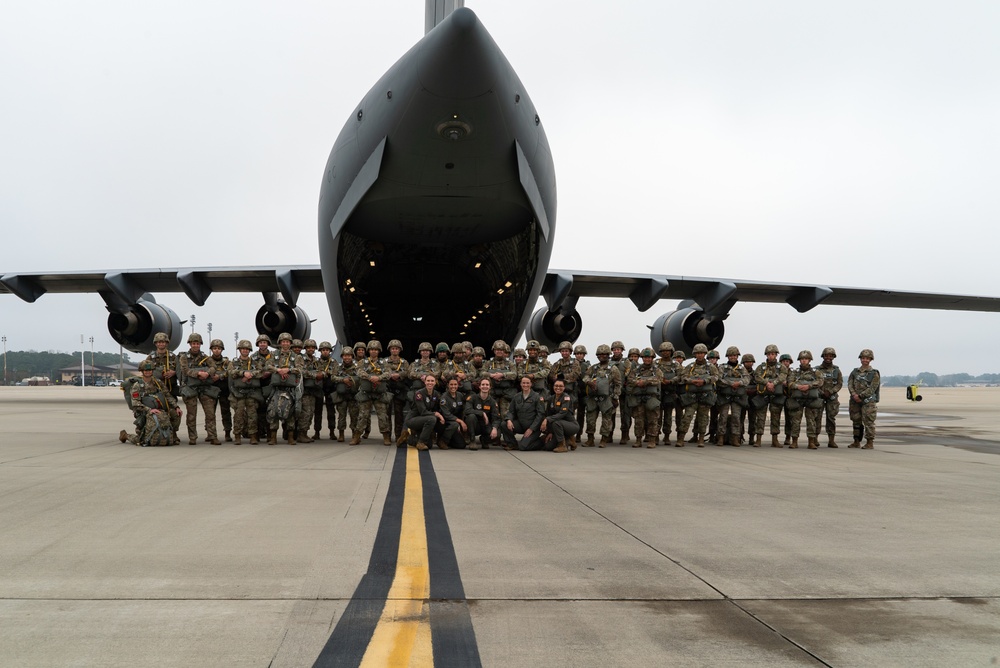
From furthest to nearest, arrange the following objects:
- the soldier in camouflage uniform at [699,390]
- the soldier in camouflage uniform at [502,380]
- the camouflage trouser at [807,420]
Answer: the camouflage trouser at [807,420], the soldier in camouflage uniform at [699,390], the soldier in camouflage uniform at [502,380]

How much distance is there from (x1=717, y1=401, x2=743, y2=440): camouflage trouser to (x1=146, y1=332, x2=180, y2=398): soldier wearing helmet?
7.55 metres

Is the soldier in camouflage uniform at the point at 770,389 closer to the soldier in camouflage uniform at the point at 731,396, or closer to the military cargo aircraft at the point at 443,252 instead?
the soldier in camouflage uniform at the point at 731,396

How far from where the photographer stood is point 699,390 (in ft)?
30.2

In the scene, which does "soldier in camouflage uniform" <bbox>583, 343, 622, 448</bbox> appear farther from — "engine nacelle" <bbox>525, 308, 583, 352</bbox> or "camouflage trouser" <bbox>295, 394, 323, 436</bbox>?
"engine nacelle" <bbox>525, 308, 583, 352</bbox>

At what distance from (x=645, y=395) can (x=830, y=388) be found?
9.34 ft

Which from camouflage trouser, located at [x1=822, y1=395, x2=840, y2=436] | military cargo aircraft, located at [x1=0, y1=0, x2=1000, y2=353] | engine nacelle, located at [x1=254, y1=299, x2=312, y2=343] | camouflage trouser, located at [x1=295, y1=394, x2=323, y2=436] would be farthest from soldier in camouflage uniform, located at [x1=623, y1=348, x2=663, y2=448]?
engine nacelle, located at [x1=254, y1=299, x2=312, y2=343]

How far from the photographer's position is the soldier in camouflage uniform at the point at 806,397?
9406 mm

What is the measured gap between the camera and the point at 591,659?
197 cm

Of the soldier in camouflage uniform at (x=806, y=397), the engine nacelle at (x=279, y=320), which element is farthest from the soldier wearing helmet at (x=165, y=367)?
the soldier in camouflage uniform at (x=806, y=397)

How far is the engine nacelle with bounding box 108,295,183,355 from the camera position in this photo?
1592 cm

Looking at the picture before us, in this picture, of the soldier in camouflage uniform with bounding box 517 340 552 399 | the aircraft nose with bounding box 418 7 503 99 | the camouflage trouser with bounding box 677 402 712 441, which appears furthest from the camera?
the camouflage trouser with bounding box 677 402 712 441

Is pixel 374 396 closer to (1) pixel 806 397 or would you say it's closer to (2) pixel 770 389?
(2) pixel 770 389

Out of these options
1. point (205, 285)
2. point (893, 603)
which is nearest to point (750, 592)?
point (893, 603)

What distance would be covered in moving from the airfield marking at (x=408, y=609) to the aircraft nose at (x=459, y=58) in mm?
4860
